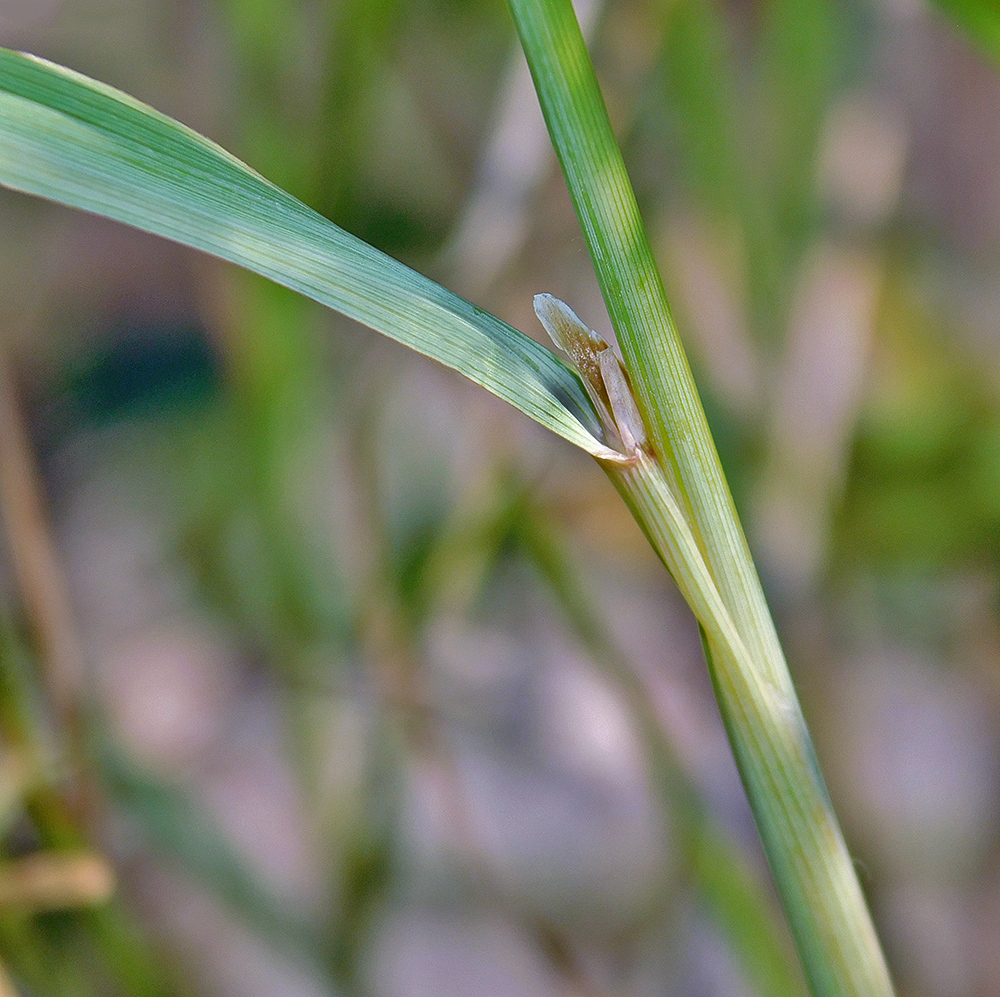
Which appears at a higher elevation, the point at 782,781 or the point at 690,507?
the point at 690,507

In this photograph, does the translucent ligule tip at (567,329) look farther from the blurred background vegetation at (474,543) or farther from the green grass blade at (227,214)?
the blurred background vegetation at (474,543)

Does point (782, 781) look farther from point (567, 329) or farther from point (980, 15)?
point (980, 15)

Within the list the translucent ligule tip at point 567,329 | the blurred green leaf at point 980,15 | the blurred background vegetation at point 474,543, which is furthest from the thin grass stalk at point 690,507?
the blurred background vegetation at point 474,543

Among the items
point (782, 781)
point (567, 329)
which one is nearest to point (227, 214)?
point (567, 329)

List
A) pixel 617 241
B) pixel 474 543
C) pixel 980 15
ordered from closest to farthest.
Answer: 1. pixel 617 241
2. pixel 980 15
3. pixel 474 543

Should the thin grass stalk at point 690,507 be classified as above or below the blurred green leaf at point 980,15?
below

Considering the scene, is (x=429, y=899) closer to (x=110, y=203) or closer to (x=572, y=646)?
(x=572, y=646)

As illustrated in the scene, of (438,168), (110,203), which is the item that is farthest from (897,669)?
A: (110,203)
